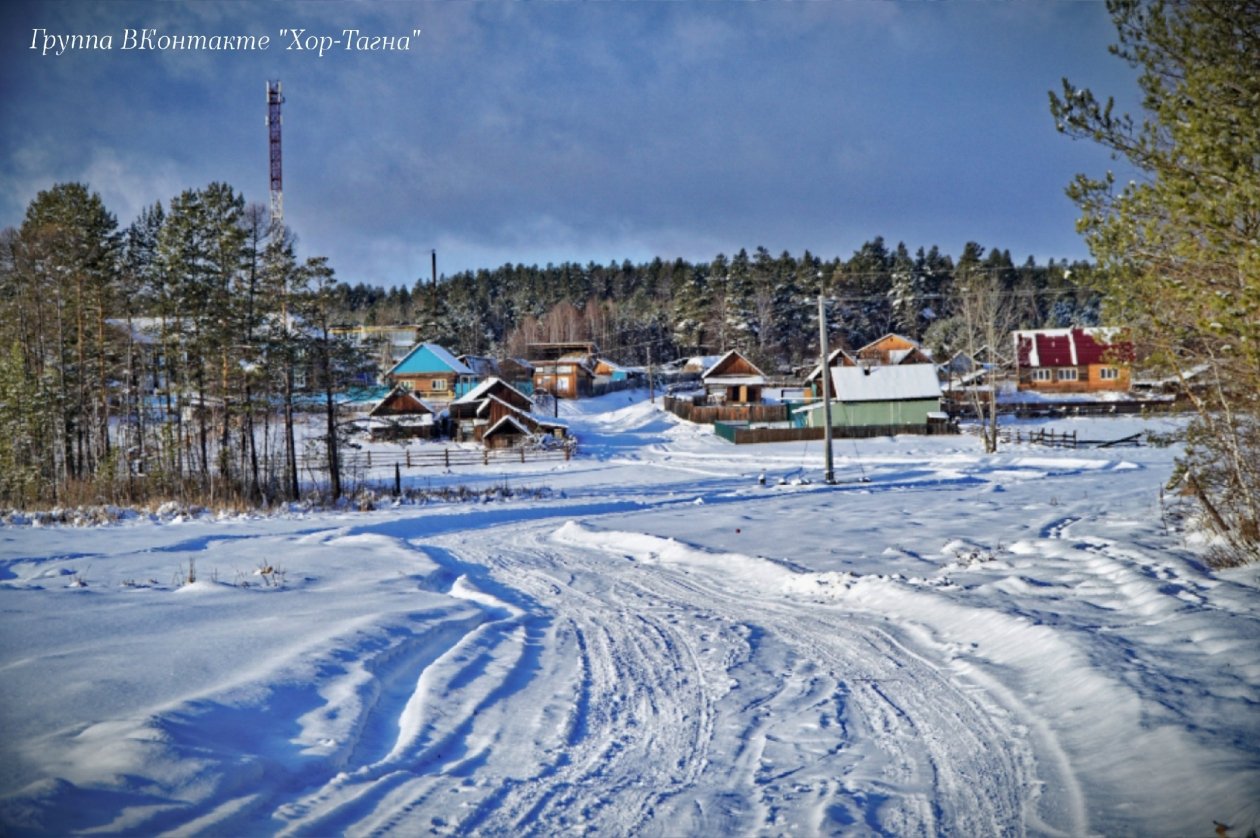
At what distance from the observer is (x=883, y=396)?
192 ft

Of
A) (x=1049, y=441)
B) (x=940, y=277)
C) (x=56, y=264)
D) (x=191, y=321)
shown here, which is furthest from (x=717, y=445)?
(x=940, y=277)

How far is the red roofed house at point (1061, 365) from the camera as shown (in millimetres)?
72812

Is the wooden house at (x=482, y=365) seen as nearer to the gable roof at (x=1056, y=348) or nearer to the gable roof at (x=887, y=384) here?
the gable roof at (x=887, y=384)

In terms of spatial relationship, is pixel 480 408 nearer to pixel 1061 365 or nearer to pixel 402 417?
pixel 402 417

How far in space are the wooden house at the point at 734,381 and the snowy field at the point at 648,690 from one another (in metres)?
54.6

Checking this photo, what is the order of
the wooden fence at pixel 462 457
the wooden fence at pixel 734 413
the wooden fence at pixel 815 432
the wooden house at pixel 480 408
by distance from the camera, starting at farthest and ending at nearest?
the wooden fence at pixel 734 413, the wooden house at pixel 480 408, the wooden fence at pixel 815 432, the wooden fence at pixel 462 457

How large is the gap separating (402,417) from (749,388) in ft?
102

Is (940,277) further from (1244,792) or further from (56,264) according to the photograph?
(1244,792)

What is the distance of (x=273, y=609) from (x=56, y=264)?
1158 inches

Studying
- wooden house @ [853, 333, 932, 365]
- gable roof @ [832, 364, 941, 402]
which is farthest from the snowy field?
wooden house @ [853, 333, 932, 365]

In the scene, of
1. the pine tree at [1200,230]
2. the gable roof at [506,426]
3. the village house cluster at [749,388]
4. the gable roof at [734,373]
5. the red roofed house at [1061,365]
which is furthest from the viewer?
the red roofed house at [1061,365]

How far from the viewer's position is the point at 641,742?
523 centimetres

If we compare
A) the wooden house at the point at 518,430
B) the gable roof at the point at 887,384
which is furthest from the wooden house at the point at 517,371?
the gable roof at the point at 887,384

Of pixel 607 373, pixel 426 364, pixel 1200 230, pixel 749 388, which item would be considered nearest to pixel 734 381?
pixel 749 388
